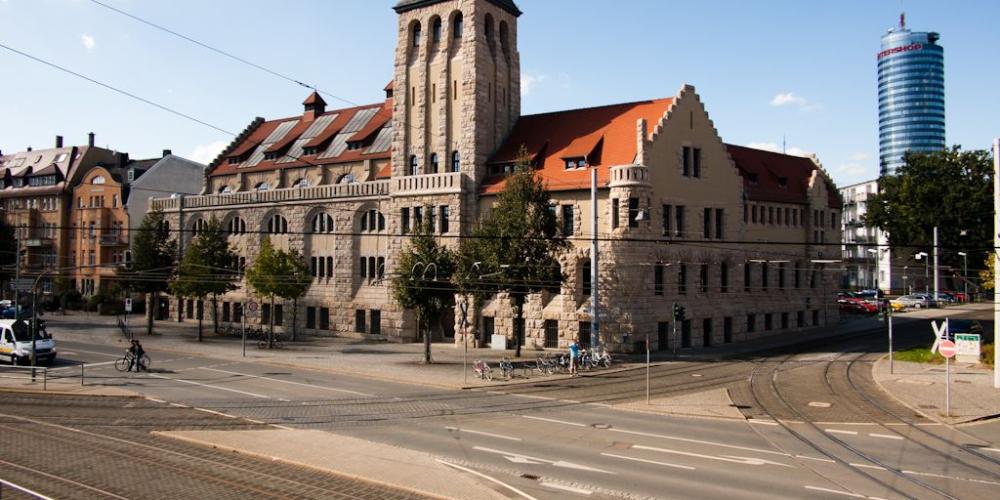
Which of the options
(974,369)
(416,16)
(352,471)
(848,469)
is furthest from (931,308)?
(352,471)

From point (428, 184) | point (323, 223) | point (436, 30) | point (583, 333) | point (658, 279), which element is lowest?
point (583, 333)

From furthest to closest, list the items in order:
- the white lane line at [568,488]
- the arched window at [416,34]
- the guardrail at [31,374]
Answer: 1. the arched window at [416,34]
2. the guardrail at [31,374]
3. the white lane line at [568,488]

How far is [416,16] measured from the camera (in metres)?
50.4

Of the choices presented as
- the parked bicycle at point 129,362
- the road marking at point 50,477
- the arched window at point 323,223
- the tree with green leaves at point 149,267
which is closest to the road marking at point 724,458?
the road marking at point 50,477

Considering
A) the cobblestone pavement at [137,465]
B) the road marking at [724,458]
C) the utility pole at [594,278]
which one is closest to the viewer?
the cobblestone pavement at [137,465]

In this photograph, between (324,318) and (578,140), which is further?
(324,318)

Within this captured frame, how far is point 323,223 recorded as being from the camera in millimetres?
56219

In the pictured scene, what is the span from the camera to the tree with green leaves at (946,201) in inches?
2837

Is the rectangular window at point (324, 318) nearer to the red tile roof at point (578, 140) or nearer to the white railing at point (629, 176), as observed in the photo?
the red tile roof at point (578, 140)

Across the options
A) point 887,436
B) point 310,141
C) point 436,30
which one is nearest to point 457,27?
point 436,30

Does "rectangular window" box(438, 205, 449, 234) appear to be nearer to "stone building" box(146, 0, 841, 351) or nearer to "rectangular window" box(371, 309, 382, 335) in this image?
"stone building" box(146, 0, 841, 351)

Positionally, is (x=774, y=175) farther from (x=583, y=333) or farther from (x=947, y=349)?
(x=947, y=349)

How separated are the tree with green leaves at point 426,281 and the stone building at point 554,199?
33.2 inches

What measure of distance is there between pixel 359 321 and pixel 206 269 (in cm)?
1137
